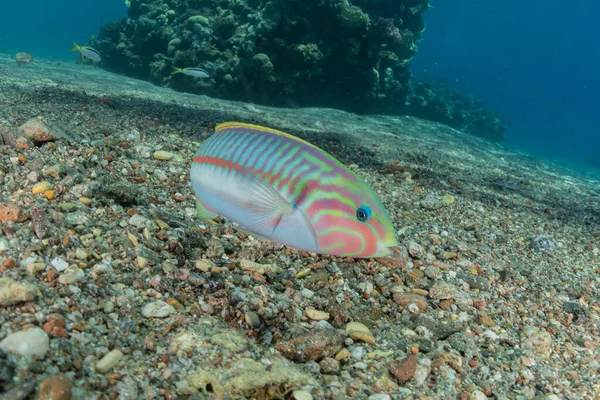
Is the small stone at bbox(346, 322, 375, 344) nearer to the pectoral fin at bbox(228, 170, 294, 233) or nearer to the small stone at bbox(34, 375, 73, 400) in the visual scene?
the pectoral fin at bbox(228, 170, 294, 233)

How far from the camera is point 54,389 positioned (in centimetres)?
140

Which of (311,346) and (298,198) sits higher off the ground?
(298,198)

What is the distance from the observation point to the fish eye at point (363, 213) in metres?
1.47

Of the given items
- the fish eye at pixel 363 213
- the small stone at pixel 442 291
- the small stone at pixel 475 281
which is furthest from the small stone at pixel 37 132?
the small stone at pixel 475 281

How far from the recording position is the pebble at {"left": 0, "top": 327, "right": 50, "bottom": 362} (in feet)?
5.06

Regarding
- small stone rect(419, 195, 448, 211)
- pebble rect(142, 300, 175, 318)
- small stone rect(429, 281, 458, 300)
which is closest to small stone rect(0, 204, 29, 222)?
pebble rect(142, 300, 175, 318)

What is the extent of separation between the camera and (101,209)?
2.90 meters

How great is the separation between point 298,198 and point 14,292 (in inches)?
58.0

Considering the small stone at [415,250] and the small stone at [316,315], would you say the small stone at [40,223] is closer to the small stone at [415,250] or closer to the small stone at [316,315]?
the small stone at [316,315]

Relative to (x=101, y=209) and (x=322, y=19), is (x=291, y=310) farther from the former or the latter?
(x=322, y=19)

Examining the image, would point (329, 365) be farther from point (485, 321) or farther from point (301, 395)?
point (485, 321)

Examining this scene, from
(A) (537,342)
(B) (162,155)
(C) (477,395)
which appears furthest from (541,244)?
(B) (162,155)

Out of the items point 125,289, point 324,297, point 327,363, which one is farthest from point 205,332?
point 324,297

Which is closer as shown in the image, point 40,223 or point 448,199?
point 40,223
